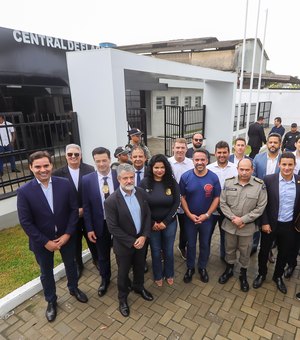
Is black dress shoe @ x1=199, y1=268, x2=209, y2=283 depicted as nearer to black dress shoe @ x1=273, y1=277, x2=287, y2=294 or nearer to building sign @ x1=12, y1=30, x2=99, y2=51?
black dress shoe @ x1=273, y1=277, x2=287, y2=294

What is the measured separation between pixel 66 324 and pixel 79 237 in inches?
41.8

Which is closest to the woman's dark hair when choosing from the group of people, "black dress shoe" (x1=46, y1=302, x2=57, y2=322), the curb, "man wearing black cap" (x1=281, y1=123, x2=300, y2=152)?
the group of people

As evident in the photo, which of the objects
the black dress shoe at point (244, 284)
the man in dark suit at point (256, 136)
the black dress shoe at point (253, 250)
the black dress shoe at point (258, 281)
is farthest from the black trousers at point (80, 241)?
the man in dark suit at point (256, 136)

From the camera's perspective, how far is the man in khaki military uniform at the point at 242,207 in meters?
3.06

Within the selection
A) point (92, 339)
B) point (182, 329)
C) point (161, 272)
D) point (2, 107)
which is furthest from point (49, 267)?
point (2, 107)

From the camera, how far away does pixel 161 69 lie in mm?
6730

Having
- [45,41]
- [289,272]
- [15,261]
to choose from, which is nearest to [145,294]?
[289,272]

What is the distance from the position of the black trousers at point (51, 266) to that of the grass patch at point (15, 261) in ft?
2.90

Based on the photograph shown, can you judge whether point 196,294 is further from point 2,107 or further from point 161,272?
point 2,107

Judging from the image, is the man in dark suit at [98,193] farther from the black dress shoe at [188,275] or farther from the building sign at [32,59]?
the building sign at [32,59]

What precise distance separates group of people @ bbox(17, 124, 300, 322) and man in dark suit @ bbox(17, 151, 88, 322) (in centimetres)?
1

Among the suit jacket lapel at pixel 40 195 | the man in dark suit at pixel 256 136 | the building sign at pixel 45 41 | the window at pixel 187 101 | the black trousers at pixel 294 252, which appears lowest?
the black trousers at pixel 294 252

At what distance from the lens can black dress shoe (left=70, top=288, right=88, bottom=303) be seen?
3.24 m

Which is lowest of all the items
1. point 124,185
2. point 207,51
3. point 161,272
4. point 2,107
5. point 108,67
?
point 161,272
